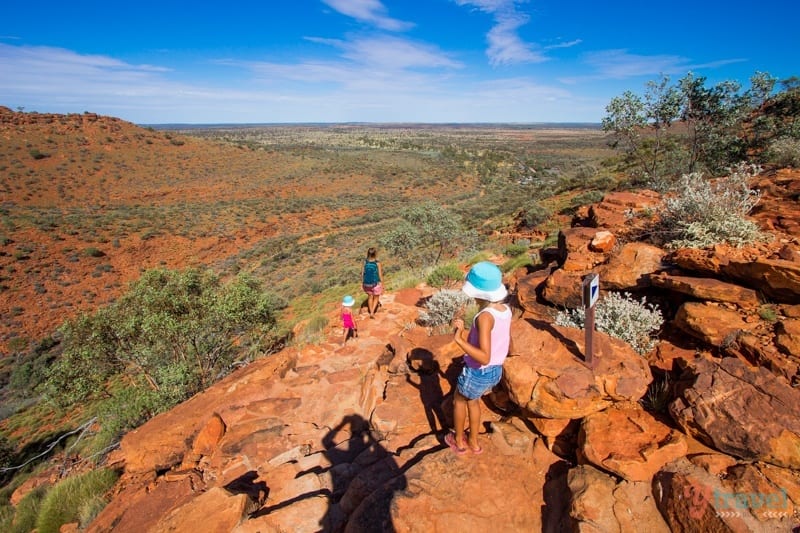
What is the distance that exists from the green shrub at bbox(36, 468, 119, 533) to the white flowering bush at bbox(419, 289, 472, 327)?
209 inches

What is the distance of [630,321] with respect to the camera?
441 centimetres

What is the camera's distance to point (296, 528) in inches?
126

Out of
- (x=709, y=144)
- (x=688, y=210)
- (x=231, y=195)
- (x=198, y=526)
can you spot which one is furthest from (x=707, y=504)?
(x=231, y=195)

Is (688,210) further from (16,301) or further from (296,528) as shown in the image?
(16,301)

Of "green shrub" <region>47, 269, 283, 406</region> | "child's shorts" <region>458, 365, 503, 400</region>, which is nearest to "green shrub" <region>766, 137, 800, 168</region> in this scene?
"child's shorts" <region>458, 365, 503, 400</region>

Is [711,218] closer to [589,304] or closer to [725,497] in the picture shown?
[589,304]

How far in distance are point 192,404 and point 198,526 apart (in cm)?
295

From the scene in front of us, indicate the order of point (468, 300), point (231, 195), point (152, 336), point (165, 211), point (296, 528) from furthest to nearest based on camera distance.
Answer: point (231, 195)
point (165, 211)
point (152, 336)
point (468, 300)
point (296, 528)

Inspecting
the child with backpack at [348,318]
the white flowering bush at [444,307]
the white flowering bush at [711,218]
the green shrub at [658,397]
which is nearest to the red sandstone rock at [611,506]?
the green shrub at [658,397]

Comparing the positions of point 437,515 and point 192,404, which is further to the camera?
point 192,404

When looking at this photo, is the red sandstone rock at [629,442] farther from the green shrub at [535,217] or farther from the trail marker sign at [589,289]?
the green shrub at [535,217]

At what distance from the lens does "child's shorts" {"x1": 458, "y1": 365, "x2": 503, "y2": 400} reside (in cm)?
350

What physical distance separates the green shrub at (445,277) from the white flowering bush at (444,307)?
9.42ft

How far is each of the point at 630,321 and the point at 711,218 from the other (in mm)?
2324
